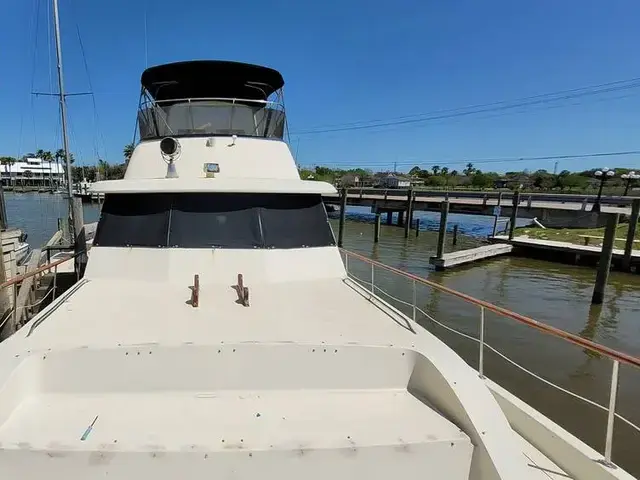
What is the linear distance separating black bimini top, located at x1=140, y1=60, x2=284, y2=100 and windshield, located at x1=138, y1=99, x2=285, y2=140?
558 millimetres

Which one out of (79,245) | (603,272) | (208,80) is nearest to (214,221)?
(208,80)

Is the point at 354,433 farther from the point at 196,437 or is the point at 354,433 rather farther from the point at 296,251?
the point at 296,251

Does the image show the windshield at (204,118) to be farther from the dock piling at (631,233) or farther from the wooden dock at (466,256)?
the dock piling at (631,233)

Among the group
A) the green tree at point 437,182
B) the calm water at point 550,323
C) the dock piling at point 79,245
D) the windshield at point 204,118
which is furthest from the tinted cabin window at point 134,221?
the green tree at point 437,182

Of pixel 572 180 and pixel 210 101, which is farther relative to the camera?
pixel 572 180

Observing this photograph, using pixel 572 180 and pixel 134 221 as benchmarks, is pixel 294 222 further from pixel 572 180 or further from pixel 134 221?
pixel 572 180

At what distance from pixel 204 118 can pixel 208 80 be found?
3.13ft

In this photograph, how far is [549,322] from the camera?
526 inches

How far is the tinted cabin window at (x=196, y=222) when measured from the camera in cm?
504

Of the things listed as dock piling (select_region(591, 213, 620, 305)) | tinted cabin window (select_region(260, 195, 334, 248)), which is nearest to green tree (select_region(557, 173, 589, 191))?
dock piling (select_region(591, 213, 620, 305))

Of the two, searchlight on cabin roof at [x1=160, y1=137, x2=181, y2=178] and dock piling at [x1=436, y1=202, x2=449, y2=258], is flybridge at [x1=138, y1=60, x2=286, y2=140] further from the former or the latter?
dock piling at [x1=436, y1=202, x2=449, y2=258]

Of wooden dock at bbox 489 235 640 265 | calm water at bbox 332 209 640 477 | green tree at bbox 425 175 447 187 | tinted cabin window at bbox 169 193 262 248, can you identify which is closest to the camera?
tinted cabin window at bbox 169 193 262 248

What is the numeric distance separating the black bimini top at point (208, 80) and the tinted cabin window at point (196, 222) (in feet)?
9.07

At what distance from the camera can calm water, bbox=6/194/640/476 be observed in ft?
25.8
